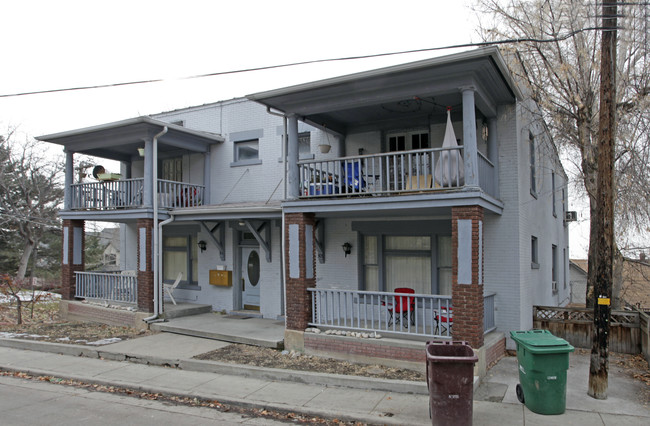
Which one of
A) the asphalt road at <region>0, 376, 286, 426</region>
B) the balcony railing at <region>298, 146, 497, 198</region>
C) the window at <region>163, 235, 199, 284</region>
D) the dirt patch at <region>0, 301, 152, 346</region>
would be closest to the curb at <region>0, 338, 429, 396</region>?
the dirt patch at <region>0, 301, 152, 346</region>

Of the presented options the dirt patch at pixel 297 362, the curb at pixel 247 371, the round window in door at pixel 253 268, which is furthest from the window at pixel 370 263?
the curb at pixel 247 371

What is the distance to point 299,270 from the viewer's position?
10195mm

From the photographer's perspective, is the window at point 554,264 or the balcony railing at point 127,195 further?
the window at point 554,264

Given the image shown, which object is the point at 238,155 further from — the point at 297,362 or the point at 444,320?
the point at 444,320

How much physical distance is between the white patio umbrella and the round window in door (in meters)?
6.78

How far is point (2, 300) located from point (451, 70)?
19.6 meters

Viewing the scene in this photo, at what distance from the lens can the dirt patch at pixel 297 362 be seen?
8.52 m

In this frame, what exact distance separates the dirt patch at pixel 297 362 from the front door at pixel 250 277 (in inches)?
130

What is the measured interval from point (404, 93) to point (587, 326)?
23.1 feet

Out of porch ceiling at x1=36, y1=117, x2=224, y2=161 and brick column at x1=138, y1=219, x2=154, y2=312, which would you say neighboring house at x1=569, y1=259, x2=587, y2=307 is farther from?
brick column at x1=138, y1=219, x2=154, y2=312

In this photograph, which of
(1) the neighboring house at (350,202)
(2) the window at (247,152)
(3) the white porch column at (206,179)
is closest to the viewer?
(1) the neighboring house at (350,202)

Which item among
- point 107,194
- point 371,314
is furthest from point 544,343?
point 107,194

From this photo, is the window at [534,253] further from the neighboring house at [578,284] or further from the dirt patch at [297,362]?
the neighboring house at [578,284]

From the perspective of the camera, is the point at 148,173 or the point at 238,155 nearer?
the point at 148,173
